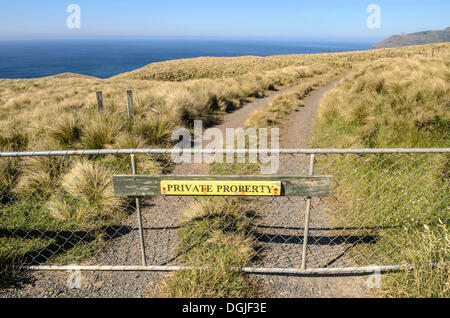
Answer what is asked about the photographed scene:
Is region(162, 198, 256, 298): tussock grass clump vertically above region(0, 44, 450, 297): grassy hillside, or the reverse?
region(0, 44, 450, 297): grassy hillside

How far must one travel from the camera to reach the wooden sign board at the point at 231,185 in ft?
9.17

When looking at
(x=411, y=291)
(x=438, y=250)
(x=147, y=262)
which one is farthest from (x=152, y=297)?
(x=438, y=250)

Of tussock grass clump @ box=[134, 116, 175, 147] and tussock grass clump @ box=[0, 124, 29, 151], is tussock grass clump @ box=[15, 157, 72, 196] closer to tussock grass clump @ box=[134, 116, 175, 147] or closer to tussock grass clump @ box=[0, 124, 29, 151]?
tussock grass clump @ box=[0, 124, 29, 151]

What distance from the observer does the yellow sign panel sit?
9.16ft

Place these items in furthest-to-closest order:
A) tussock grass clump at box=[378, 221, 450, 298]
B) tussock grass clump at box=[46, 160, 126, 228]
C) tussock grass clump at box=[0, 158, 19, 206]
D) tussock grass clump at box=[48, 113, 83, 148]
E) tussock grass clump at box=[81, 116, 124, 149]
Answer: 1. tussock grass clump at box=[48, 113, 83, 148]
2. tussock grass clump at box=[81, 116, 124, 149]
3. tussock grass clump at box=[0, 158, 19, 206]
4. tussock grass clump at box=[46, 160, 126, 228]
5. tussock grass clump at box=[378, 221, 450, 298]

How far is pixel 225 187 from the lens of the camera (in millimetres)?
2801

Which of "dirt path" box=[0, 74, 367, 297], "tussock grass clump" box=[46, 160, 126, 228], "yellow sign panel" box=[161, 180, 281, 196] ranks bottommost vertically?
"dirt path" box=[0, 74, 367, 297]

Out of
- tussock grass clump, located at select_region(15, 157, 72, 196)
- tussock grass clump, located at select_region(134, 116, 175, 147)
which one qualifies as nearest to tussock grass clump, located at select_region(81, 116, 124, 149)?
tussock grass clump, located at select_region(134, 116, 175, 147)

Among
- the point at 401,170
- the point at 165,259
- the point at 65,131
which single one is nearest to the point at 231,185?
the point at 165,259

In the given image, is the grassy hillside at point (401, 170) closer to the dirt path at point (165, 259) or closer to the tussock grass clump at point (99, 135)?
the dirt path at point (165, 259)

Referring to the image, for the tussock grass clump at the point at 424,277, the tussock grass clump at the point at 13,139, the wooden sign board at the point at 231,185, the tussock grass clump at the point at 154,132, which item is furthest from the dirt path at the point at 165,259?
the tussock grass clump at the point at 13,139

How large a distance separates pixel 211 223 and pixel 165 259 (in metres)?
0.89

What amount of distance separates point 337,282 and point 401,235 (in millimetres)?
1317

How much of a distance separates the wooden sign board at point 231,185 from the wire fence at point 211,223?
192 mm
